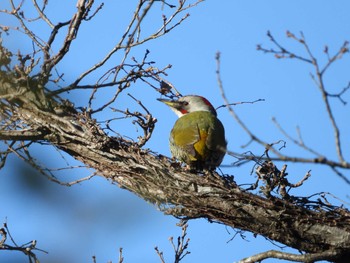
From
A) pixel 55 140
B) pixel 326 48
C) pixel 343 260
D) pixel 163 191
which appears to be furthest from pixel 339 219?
pixel 55 140

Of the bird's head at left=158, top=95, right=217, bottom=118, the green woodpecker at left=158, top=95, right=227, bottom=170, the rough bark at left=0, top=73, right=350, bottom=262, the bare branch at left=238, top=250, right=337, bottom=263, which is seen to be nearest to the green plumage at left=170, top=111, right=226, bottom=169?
the green woodpecker at left=158, top=95, right=227, bottom=170

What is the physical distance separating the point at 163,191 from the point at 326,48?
245 cm

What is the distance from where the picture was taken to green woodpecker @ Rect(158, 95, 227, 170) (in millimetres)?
6719

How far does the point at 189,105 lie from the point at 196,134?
100 centimetres

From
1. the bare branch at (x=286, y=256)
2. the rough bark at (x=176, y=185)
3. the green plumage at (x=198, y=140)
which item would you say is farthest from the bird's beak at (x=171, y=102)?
the bare branch at (x=286, y=256)

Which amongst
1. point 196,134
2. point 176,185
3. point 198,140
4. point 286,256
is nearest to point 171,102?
Result: point 196,134

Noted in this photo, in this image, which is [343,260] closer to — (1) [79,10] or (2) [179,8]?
(2) [179,8]

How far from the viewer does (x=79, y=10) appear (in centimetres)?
562

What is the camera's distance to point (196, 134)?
22.8 ft

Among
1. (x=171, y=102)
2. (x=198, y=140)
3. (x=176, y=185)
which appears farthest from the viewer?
(x=171, y=102)

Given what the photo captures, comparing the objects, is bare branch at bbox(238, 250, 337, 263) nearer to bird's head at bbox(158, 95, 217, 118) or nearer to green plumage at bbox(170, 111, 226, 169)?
green plumage at bbox(170, 111, 226, 169)

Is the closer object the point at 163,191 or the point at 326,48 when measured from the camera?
the point at 326,48

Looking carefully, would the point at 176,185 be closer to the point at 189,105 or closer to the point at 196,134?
the point at 196,134

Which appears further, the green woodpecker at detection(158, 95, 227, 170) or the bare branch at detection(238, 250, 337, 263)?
the green woodpecker at detection(158, 95, 227, 170)
